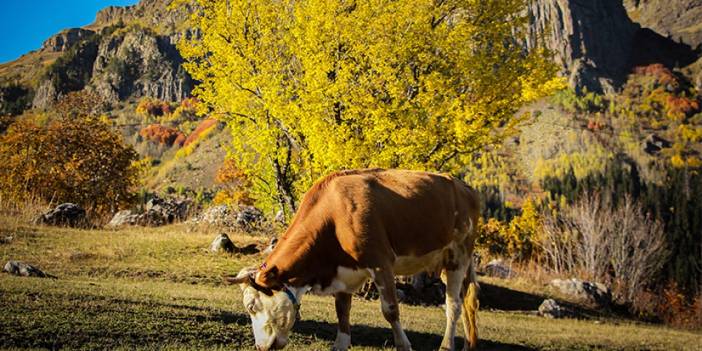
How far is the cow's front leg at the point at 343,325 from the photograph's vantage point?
6.57 meters

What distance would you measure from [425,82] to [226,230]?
1361 cm

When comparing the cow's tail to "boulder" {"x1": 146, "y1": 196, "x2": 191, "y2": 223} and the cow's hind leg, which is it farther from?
"boulder" {"x1": 146, "y1": 196, "x2": 191, "y2": 223}

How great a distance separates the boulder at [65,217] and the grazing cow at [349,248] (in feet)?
62.0

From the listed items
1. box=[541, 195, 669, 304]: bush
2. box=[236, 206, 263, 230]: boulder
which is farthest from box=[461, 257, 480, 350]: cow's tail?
box=[541, 195, 669, 304]: bush

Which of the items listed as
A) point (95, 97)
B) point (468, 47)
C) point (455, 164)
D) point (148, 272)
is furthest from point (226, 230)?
point (95, 97)

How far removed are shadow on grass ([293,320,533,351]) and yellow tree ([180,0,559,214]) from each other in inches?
205

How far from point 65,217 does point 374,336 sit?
17900 millimetres

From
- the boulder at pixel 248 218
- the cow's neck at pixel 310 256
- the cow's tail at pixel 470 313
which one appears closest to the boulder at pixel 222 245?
the boulder at pixel 248 218

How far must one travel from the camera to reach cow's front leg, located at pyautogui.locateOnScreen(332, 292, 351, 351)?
6.57 m

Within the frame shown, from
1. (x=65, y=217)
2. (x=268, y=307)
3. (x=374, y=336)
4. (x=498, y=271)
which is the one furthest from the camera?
(x=498, y=271)

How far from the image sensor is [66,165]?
31094 mm

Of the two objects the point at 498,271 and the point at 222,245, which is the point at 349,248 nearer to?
the point at 222,245

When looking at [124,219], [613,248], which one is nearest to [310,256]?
[124,219]

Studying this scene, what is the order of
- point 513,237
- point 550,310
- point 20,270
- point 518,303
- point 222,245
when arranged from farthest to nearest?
point 513,237
point 518,303
point 550,310
point 222,245
point 20,270
